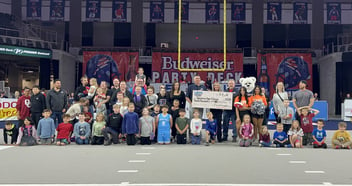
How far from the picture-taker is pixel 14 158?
310 inches

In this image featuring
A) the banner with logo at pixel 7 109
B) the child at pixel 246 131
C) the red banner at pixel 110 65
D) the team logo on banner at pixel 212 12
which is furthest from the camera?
the team logo on banner at pixel 212 12

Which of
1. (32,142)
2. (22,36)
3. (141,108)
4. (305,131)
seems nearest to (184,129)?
(141,108)

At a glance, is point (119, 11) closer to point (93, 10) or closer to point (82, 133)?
point (93, 10)

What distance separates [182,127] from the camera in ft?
34.4

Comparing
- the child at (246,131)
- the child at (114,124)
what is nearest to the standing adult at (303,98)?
the child at (246,131)

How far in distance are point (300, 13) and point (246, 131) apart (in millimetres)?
24663

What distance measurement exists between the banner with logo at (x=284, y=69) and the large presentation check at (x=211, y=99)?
18.7 meters

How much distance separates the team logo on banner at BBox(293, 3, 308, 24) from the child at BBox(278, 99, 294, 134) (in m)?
23.7

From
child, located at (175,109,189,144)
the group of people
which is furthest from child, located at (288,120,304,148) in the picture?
child, located at (175,109,189,144)

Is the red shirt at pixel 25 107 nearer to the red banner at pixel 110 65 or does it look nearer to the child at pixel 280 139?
the child at pixel 280 139

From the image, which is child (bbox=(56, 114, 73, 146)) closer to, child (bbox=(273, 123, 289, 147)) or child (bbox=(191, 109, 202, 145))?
child (bbox=(191, 109, 202, 145))

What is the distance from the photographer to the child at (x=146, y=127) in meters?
10.2

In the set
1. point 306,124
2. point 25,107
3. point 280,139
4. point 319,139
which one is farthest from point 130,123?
point 319,139

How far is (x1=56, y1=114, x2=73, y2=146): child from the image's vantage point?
10.2 metres
